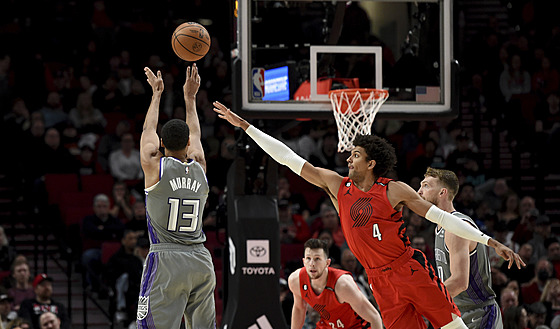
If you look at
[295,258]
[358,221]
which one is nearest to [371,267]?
[358,221]

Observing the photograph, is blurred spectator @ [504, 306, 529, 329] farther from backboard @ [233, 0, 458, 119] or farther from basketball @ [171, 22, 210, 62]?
basketball @ [171, 22, 210, 62]

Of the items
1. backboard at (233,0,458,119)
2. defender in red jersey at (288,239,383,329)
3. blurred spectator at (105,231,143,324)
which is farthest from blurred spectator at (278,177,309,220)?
defender in red jersey at (288,239,383,329)

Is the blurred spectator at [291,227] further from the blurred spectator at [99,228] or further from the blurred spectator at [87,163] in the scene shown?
the blurred spectator at [87,163]

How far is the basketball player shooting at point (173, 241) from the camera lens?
569 cm

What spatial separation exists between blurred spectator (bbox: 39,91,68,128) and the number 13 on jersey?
8.10 metres

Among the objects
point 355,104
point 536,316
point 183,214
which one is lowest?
point 536,316

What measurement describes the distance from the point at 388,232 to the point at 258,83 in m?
3.21

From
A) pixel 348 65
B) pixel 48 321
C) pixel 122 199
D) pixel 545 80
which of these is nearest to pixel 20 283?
pixel 48 321

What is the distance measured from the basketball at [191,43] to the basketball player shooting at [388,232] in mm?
1487

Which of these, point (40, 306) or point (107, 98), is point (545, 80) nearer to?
point (107, 98)

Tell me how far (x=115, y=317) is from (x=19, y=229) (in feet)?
8.55

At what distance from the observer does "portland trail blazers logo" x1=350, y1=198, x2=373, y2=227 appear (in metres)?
5.70

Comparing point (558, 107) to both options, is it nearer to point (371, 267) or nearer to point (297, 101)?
point (297, 101)

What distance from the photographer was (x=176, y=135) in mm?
5781
